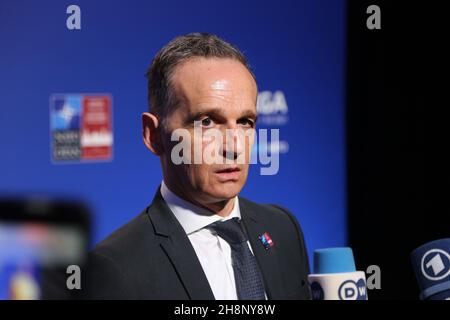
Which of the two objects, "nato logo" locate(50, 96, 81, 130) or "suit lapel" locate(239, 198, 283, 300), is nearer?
Result: "suit lapel" locate(239, 198, 283, 300)

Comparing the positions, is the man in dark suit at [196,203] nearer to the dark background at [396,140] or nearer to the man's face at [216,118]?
the man's face at [216,118]

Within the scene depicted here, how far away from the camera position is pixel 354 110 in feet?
11.6

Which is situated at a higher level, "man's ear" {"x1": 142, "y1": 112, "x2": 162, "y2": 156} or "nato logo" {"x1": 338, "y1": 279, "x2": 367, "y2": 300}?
"man's ear" {"x1": 142, "y1": 112, "x2": 162, "y2": 156}

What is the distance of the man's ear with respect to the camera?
161cm

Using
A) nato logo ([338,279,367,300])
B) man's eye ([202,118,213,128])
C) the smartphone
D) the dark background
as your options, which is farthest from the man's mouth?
the dark background

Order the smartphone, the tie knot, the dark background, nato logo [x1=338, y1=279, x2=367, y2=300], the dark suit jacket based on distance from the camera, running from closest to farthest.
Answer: nato logo [x1=338, y1=279, x2=367, y2=300] → the dark suit jacket → the tie knot → the smartphone → the dark background

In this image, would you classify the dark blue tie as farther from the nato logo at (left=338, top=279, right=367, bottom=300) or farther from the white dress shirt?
the nato logo at (left=338, top=279, right=367, bottom=300)

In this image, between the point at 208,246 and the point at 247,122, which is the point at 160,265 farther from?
the point at 247,122

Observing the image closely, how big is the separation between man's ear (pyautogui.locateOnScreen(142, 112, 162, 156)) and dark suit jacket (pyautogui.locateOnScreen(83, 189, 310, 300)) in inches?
4.8

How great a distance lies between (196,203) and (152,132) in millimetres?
209

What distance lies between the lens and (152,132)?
163 centimetres

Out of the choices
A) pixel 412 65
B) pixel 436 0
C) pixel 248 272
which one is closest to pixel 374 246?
pixel 412 65
